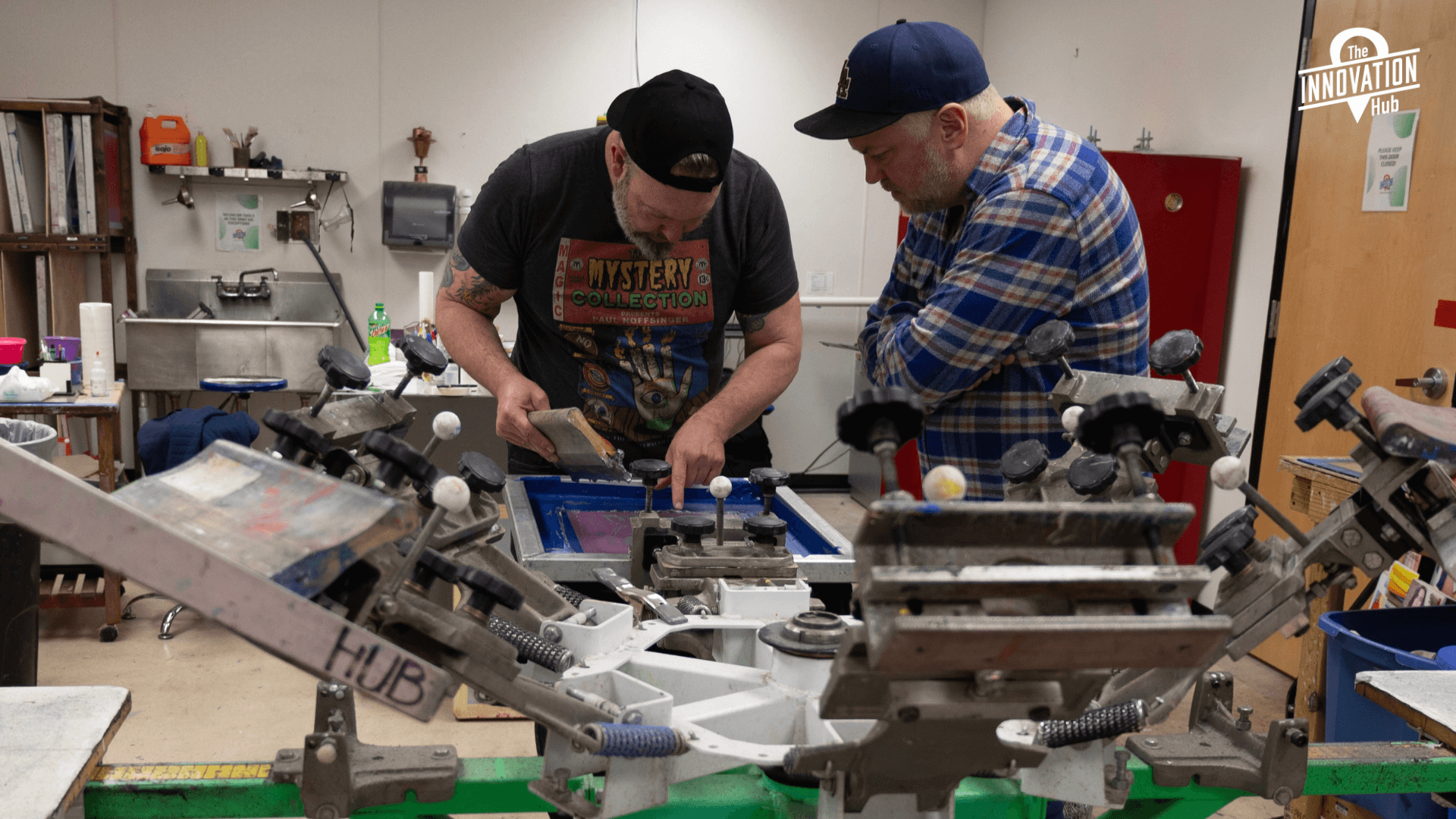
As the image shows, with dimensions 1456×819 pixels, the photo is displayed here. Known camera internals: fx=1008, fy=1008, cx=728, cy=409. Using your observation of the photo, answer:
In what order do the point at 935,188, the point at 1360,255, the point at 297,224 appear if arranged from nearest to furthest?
the point at 935,188 < the point at 1360,255 < the point at 297,224

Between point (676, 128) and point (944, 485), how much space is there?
0.92m

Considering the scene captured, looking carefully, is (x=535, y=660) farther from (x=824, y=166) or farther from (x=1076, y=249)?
(x=824, y=166)

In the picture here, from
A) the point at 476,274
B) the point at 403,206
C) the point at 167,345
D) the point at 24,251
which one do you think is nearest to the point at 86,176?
the point at 24,251

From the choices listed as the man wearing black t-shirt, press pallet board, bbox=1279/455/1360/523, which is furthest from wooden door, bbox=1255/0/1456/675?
the man wearing black t-shirt

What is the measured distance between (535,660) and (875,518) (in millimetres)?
471

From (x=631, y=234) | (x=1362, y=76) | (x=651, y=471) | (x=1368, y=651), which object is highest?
(x=1362, y=76)

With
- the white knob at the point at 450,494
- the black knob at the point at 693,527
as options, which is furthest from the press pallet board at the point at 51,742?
the black knob at the point at 693,527

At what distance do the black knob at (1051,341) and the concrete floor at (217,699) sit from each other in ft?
5.73

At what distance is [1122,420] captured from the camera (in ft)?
2.28

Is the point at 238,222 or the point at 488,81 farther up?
the point at 488,81

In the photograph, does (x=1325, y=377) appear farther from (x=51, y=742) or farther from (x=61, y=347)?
(x=61, y=347)

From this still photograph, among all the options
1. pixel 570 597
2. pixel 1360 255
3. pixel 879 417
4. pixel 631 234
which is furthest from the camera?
pixel 1360 255

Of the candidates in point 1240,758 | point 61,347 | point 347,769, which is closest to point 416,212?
point 61,347

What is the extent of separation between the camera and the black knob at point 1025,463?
1.03m
